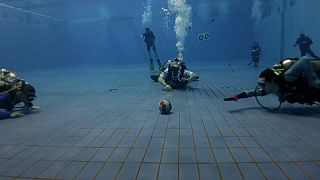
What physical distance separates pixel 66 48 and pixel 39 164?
4426cm

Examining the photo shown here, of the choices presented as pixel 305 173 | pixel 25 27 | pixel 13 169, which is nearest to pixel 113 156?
pixel 13 169

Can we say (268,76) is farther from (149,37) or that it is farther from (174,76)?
(149,37)

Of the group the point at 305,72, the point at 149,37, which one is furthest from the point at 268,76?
the point at 149,37

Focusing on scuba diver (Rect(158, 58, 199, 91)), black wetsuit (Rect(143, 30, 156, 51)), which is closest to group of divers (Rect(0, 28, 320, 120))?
scuba diver (Rect(158, 58, 199, 91))

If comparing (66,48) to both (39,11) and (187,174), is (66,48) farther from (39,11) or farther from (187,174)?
(187,174)

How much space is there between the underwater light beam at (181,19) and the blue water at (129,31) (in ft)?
2.95

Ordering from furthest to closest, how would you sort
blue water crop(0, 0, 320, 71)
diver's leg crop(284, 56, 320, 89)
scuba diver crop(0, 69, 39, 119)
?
blue water crop(0, 0, 320, 71)
scuba diver crop(0, 69, 39, 119)
diver's leg crop(284, 56, 320, 89)

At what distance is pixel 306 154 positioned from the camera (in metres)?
3.58

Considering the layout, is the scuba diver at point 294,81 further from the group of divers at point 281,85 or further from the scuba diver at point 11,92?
the scuba diver at point 11,92

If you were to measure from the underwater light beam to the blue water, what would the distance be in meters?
0.90

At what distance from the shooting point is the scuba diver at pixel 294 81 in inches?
211

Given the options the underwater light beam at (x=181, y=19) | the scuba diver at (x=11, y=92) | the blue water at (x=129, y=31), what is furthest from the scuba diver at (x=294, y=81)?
the underwater light beam at (x=181, y=19)

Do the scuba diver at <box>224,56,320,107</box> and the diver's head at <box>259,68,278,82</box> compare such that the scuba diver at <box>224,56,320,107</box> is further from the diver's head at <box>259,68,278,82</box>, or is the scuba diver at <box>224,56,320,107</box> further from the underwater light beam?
the underwater light beam

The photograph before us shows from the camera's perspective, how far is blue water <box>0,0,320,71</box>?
28684 millimetres
